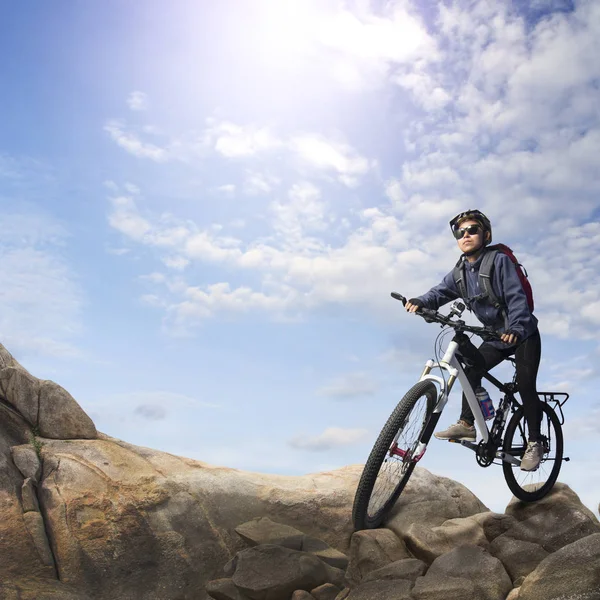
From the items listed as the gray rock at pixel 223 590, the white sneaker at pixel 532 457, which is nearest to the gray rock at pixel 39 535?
the gray rock at pixel 223 590

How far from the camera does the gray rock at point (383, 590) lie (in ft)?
24.0

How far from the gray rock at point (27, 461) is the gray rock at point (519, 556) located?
247 inches

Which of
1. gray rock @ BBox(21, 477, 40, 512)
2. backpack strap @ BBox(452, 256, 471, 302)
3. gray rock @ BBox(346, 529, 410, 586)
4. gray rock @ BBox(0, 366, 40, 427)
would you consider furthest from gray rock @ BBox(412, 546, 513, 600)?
gray rock @ BBox(0, 366, 40, 427)

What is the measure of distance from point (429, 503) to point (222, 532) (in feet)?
10.2

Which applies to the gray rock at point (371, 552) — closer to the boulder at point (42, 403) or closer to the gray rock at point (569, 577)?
the gray rock at point (569, 577)

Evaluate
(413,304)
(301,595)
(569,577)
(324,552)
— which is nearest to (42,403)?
(324,552)

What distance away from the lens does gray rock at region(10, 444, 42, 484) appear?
8.86 m

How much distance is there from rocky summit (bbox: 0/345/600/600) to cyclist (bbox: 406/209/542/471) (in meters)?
1.36

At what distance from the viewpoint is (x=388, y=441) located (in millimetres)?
8039

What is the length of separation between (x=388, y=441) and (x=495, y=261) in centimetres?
297

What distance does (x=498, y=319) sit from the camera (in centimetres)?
898

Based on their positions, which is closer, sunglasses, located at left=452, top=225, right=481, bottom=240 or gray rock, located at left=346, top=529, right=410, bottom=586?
gray rock, located at left=346, top=529, right=410, bottom=586

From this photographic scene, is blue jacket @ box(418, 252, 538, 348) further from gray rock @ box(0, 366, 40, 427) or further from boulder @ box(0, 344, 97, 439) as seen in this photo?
gray rock @ box(0, 366, 40, 427)

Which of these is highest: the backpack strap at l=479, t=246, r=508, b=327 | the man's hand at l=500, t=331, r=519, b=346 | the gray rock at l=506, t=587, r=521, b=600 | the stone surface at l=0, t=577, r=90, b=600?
the backpack strap at l=479, t=246, r=508, b=327
